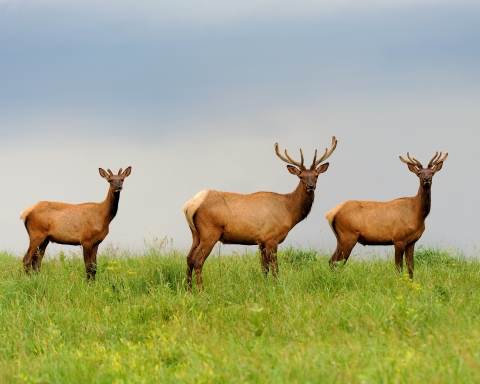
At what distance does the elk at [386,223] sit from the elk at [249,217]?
915mm

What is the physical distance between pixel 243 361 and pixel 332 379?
103cm

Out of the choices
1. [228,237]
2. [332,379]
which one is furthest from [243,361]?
[228,237]

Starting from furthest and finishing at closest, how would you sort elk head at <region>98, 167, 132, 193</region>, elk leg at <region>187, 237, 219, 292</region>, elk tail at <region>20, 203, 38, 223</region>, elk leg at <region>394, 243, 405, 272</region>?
elk tail at <region>20, 203, 38, 223</region>
elk head at <region>98, 167, 132, 193</region>
elk leg at <region>394, 243, 405, 272</region>
elk leg at <region>187, 237, 219, 292</region>

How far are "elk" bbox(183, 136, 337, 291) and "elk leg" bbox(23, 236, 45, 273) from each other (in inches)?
156

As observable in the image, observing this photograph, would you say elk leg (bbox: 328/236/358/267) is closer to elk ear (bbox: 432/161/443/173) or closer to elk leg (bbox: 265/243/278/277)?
elk leg (bbox: 265/243/278/277)

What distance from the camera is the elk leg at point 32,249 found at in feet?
44.4

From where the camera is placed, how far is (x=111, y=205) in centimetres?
1308

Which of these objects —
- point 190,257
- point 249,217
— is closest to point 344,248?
point 249,217

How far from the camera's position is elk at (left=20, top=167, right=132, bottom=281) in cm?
1298

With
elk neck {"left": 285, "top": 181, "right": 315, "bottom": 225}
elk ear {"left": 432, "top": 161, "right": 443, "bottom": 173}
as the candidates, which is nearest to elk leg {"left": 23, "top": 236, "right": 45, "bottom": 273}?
elk neck {"left": 285, "top": 181, "right": 315, "bottom": 225}

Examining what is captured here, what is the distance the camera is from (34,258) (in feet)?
44.8

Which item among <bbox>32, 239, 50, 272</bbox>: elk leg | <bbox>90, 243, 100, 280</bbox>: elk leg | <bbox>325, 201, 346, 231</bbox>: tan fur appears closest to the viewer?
<bbox>325, 201, 346, 231</bbox>: tan fur

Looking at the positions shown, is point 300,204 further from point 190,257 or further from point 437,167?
point 437,167

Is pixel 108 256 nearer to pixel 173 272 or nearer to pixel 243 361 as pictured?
pixel 173 272
